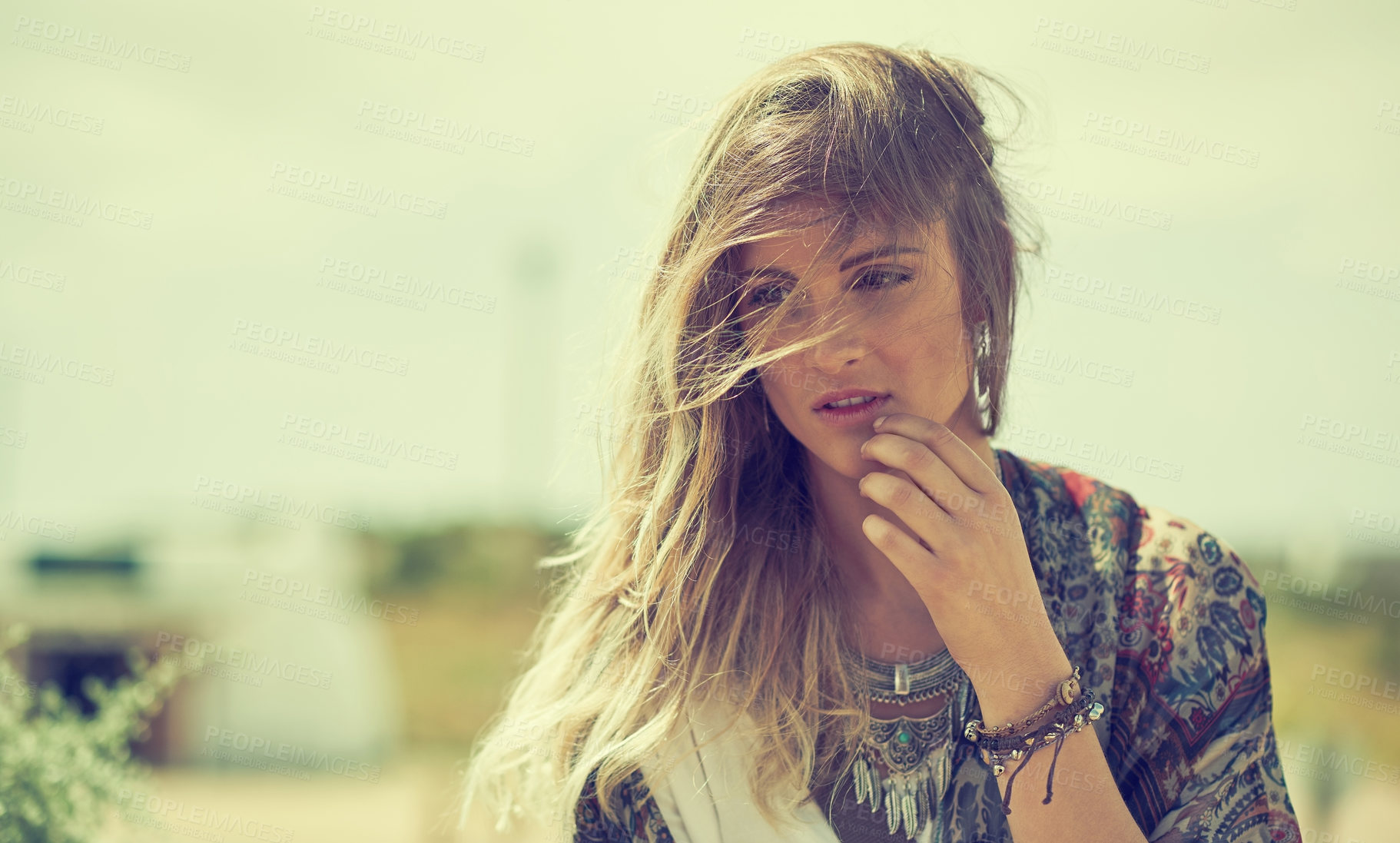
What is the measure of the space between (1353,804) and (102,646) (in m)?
8.52

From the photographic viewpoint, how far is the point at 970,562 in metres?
1.51

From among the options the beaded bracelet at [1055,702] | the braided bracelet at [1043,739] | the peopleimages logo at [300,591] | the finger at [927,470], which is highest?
the peopleimages logo at [300,591]

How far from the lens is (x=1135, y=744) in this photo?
1673 mm

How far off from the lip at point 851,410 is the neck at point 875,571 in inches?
8.7

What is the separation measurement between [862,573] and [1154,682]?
0.57m

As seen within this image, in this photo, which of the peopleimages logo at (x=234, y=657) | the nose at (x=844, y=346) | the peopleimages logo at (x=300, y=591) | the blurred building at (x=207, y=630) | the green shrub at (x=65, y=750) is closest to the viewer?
the nose at (x=844, y=346)

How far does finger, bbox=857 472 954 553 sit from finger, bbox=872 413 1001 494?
0.24 ft

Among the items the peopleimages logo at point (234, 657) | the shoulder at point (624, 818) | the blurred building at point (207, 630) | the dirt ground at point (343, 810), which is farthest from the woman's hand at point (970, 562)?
the blurred building at point (207, 630)

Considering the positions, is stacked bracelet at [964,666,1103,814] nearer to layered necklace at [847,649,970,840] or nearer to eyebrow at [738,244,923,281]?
layered necklace at [847,649,970,840]

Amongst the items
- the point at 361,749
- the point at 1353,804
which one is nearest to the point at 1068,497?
the point at 1353,804

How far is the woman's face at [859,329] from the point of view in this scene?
1593 millimetres

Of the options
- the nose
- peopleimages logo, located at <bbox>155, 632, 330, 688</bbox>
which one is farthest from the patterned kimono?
peopleimages logo, located at <bbox>155, 632, 330, 688</bbox>

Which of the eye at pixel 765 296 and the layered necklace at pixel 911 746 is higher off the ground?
the eye at pixel 765 296

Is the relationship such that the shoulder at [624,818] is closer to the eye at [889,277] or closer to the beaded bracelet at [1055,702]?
the beaded bracelet at [1055,702]
